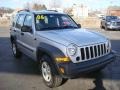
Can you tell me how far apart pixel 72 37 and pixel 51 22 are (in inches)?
58.8

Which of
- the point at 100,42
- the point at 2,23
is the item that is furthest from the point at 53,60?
the point at 2,23

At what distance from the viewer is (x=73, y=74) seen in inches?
214

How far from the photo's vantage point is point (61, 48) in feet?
18.4

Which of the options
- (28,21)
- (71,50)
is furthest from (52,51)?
(28,21)

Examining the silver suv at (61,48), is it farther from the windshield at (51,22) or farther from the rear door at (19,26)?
the rear door at (19,26)

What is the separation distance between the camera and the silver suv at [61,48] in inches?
218

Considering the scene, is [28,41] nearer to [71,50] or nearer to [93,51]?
[71,50]

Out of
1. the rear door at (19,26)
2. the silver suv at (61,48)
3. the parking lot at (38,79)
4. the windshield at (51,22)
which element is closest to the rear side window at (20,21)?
the rear door at (19,26)

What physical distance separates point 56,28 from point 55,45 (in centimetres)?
139

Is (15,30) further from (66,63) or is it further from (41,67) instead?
(66,63)

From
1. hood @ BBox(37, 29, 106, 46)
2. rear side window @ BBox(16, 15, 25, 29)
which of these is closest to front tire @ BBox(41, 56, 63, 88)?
hood @ BBox(37, 29, 106, 46)

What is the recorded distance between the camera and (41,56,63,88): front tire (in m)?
5.91

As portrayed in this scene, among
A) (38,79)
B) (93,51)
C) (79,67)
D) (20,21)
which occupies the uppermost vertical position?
(20,21)

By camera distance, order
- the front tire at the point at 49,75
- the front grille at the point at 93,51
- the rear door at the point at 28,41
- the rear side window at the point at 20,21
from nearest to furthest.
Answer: the front grille at the point at 93,51
the front tire at the point at 49,75
the rear door at the point at 28,41
the rear side window at the point at 20,21
